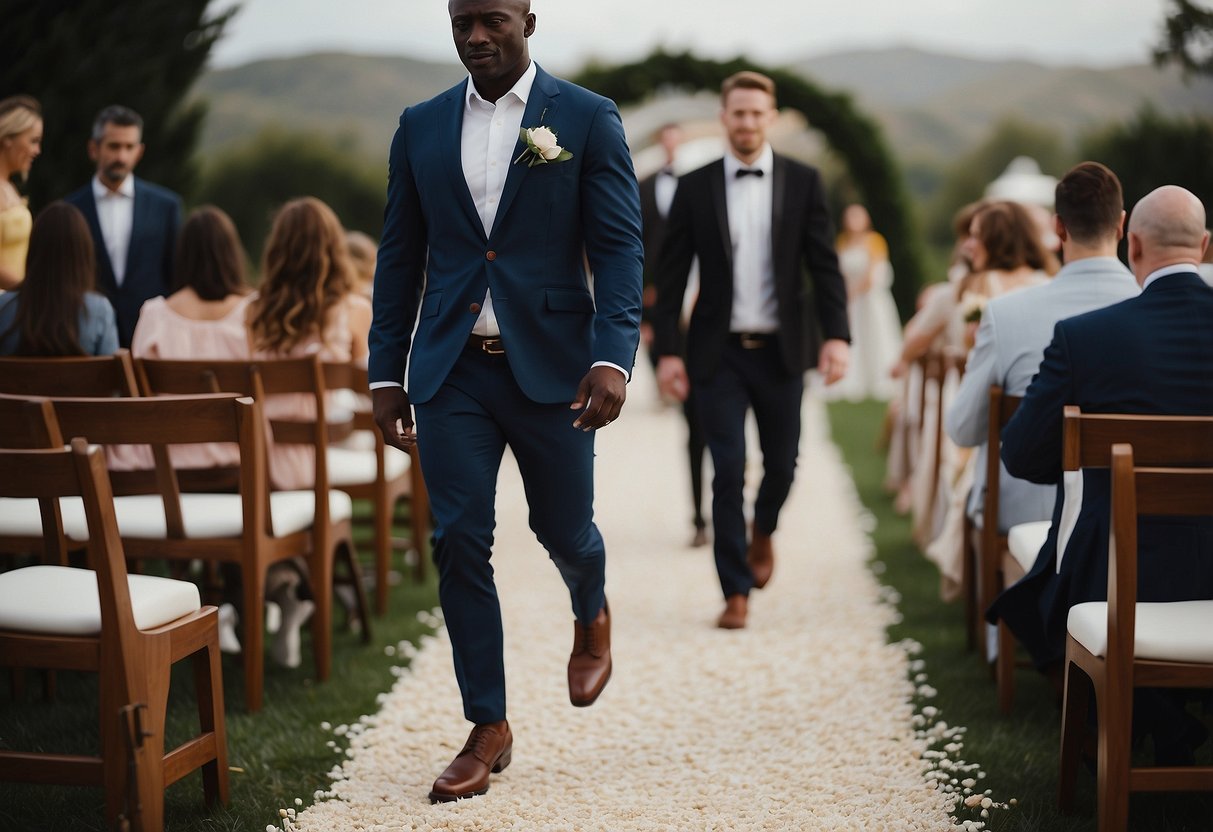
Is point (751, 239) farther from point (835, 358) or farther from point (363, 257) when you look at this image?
point (363, 257)

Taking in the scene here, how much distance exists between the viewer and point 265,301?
19.1 ft

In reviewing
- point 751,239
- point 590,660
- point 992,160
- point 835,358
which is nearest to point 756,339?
point 835,358

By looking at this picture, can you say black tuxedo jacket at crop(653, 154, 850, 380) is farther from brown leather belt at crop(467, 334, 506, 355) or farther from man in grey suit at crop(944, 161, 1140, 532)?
brown leather belt at crop(467, 334, 506, 355)

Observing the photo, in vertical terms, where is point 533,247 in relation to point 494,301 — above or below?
above

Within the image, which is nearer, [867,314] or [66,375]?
[66,375]

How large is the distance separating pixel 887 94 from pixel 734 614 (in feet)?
155

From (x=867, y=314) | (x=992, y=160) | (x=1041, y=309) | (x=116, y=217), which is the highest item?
(x=992, y=160)

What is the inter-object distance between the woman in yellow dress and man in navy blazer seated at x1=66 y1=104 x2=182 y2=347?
1.09 m

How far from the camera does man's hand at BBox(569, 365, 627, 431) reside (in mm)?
3514

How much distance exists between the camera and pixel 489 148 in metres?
3.68

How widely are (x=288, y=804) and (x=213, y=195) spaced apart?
77.0 feet

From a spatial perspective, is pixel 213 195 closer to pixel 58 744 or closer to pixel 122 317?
pixel 122 317

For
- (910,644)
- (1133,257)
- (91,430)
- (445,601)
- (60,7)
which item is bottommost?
(910,644)

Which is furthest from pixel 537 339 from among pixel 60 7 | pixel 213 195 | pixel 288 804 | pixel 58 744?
pixel 213 195
